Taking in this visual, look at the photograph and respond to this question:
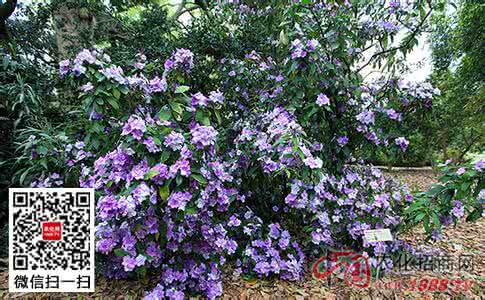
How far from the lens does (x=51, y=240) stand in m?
1.38

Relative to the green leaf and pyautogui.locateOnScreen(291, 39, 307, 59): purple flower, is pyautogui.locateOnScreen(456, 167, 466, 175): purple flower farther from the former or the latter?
the green leaf

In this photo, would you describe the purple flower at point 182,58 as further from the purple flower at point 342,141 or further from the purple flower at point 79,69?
the purple flower at point 342,141

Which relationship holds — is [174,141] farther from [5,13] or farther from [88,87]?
[5,13]

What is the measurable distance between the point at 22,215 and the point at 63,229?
0.20 m

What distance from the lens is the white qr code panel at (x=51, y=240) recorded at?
136 cm

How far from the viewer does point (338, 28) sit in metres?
1.83

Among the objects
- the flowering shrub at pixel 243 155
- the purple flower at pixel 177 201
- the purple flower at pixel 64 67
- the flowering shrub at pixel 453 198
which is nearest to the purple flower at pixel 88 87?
the flowering shrub at pixel 243 155

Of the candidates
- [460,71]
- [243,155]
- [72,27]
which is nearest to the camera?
[243,155]

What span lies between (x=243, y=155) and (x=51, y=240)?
104cm

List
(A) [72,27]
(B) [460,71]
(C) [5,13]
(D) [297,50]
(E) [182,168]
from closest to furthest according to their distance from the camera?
(E) [182,168] < (D) [297,50] < (A) [72,27] < (C) [5,13] < (B) [460,71]

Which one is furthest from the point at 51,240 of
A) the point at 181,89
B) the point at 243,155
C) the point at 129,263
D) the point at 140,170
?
the point at 243,155

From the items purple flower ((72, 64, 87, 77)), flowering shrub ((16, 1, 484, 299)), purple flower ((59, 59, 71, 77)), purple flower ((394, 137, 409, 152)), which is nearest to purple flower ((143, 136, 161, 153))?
flowering shrub ((16, 1, 484, 299))

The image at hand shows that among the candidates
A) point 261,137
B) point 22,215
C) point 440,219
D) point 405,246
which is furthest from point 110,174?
point 405,246

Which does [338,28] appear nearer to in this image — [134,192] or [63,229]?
[134,192]
